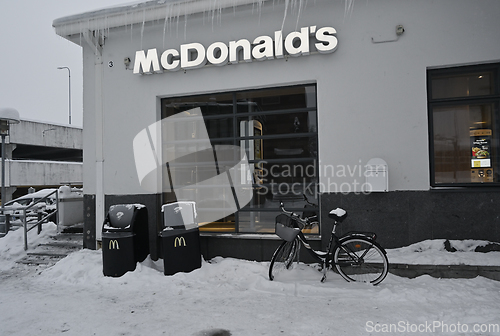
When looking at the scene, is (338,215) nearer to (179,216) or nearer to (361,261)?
(361,261)

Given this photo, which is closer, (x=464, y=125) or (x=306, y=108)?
(x=464, y=125)

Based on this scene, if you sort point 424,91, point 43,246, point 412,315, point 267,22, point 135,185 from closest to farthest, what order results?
point 412,315 → point 424,91 → point 267,22 → point 135,185 → point 43,246

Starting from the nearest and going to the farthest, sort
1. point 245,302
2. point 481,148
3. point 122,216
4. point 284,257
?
point 245,302, point 284,257, point 481,148, point 122,216

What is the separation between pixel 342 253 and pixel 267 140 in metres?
2.55

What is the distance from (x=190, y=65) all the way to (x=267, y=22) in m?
1.58

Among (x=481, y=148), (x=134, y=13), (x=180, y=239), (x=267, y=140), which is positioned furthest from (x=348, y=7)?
(x=180, y=239)

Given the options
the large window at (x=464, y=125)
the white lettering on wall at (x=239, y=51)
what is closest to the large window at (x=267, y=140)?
the white lettering on wall at (x=239, y=51)

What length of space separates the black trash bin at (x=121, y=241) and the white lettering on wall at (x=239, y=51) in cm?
274

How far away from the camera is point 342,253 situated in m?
5.12

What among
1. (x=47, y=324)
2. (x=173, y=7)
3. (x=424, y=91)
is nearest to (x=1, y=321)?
(x=47, y=324)

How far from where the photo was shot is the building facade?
18.1 ft

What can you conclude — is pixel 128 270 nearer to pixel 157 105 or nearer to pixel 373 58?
pixel 157 105

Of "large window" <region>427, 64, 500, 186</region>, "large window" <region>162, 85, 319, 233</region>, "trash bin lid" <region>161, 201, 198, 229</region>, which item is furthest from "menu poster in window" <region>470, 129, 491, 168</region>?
"trash bin lid" <region>161, 201, 198, 229</region>

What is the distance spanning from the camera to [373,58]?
572 cm
